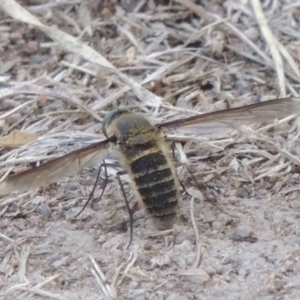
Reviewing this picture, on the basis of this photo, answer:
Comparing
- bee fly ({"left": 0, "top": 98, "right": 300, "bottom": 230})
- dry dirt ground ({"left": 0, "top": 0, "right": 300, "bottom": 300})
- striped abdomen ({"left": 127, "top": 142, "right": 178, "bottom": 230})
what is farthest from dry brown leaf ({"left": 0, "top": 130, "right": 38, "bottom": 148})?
striped abdomen ({"left": 127, "top": 142, "right": 178, "bottom": 230})

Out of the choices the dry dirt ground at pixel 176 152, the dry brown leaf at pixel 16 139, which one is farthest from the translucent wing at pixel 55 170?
the dry brown leaf at pixel 16 139

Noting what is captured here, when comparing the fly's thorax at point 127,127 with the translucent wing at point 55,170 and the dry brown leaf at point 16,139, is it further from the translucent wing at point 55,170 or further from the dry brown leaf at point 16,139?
the dry brown leaf at point 16,139

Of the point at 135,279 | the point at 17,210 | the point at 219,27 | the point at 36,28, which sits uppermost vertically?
the point at 36,28

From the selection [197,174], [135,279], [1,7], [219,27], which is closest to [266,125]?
[197,174]

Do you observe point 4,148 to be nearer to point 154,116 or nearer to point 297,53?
point 154,116

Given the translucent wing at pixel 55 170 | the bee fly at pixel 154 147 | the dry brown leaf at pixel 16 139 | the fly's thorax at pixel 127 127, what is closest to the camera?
the translucent wing at pixel 55 170

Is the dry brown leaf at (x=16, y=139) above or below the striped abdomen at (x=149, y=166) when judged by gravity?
above

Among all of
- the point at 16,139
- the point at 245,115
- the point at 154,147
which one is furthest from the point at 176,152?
the point at 16,139
